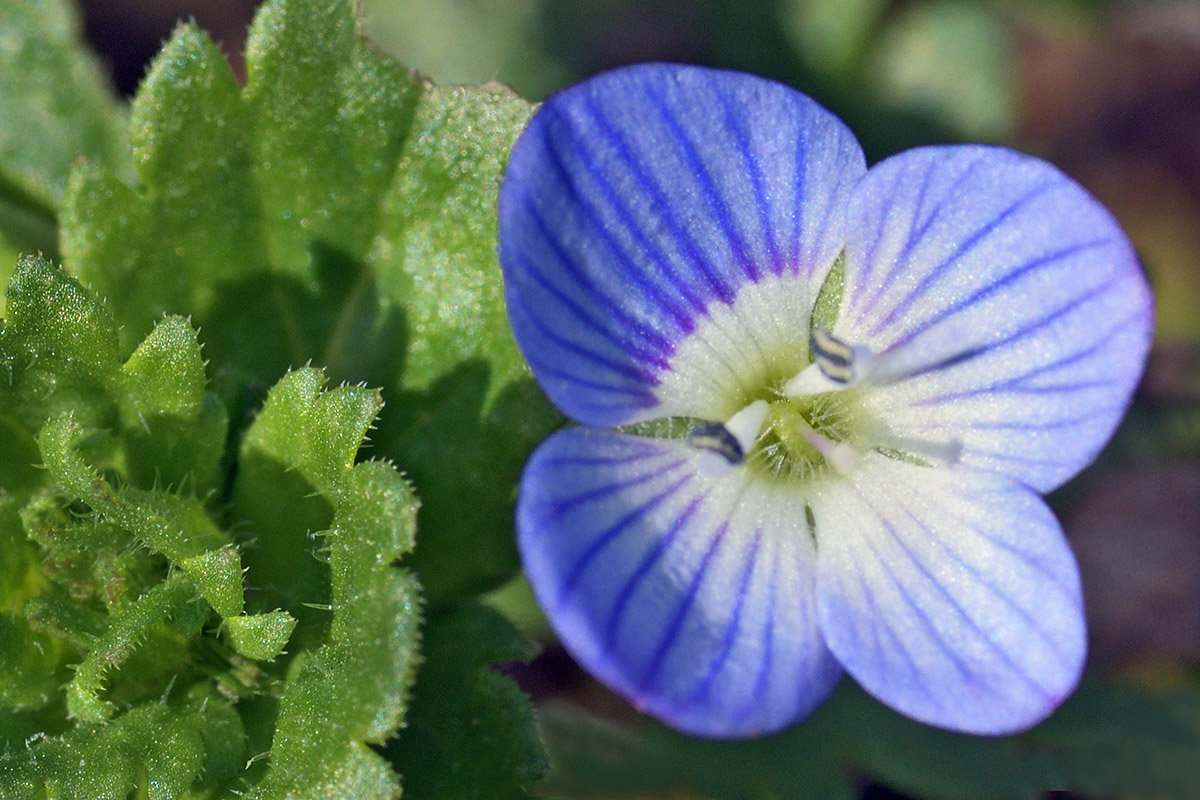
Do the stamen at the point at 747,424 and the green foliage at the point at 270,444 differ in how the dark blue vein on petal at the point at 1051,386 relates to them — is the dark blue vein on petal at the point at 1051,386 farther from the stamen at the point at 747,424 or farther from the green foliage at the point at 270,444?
the green foliage at the point at 270,444

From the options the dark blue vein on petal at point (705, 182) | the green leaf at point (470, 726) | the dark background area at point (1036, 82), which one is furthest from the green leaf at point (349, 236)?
the dark background area at point (1036, 82)

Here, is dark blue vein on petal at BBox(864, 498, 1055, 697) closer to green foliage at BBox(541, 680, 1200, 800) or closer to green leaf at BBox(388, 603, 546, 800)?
green leaf at BBox(388, 603, 546, 800)

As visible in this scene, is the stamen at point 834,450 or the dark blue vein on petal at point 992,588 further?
the stamen at point 834,450

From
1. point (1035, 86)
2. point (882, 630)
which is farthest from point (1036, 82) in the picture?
point (882, 630)

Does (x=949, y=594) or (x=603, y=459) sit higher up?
(x=603, y=459)

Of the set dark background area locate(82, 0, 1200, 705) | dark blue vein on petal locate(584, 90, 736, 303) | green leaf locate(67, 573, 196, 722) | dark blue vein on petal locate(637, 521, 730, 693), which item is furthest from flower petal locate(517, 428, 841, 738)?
dark background area locate(82, 0, 1200, 705)

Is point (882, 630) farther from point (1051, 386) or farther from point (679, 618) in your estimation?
point (1051, 386)
